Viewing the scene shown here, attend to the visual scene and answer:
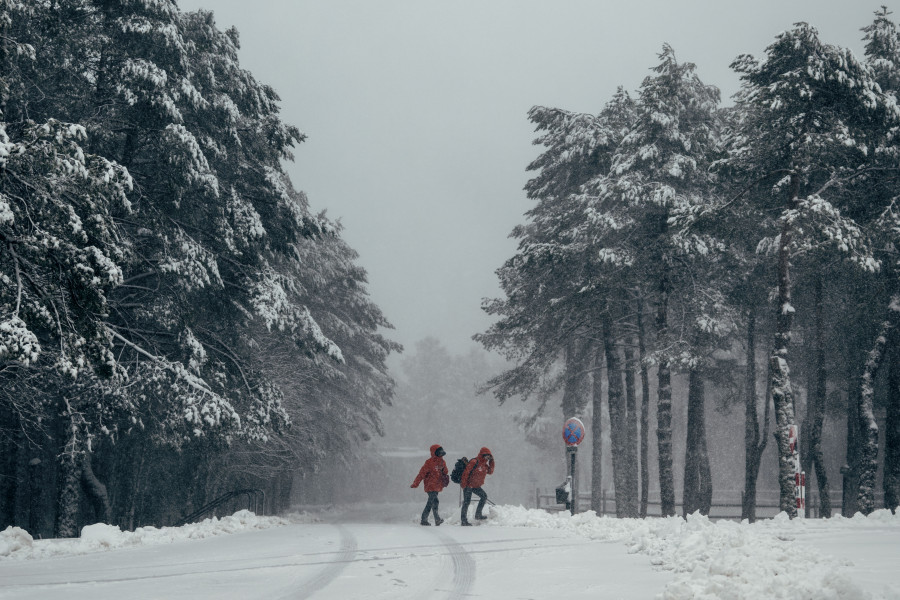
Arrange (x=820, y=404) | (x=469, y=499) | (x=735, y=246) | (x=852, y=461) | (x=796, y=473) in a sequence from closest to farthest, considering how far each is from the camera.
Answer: (x=796, y=473) → (x=469, y=499) → (x=820, y=404) → (x=735, y=246) → (x=852, y=461)

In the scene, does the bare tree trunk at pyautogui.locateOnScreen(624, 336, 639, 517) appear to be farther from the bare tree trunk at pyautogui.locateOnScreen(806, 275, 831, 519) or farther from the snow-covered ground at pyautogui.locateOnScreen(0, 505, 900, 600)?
the snow-covered ground at pyautogui.locateOnScreen(0, 505, 900, 600)

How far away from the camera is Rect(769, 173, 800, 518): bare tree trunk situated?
51.4 ft

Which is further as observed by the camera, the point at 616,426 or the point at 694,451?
the point at 616,426

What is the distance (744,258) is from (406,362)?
85.9 metres

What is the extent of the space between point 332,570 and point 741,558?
4669 millimetres

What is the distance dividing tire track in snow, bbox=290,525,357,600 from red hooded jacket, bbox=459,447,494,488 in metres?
4.78

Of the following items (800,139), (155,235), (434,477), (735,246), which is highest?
(800,139)

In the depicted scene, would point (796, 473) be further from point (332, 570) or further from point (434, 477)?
point (332, 570)

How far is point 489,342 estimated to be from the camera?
26.6m

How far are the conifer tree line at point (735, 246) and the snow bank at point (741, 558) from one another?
5505 mm

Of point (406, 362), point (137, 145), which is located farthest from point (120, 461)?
point (406, 362)

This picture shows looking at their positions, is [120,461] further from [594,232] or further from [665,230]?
[665,230]

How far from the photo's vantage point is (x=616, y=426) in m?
22.9

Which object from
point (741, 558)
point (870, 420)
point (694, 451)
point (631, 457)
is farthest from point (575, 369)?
point (741, 558)
